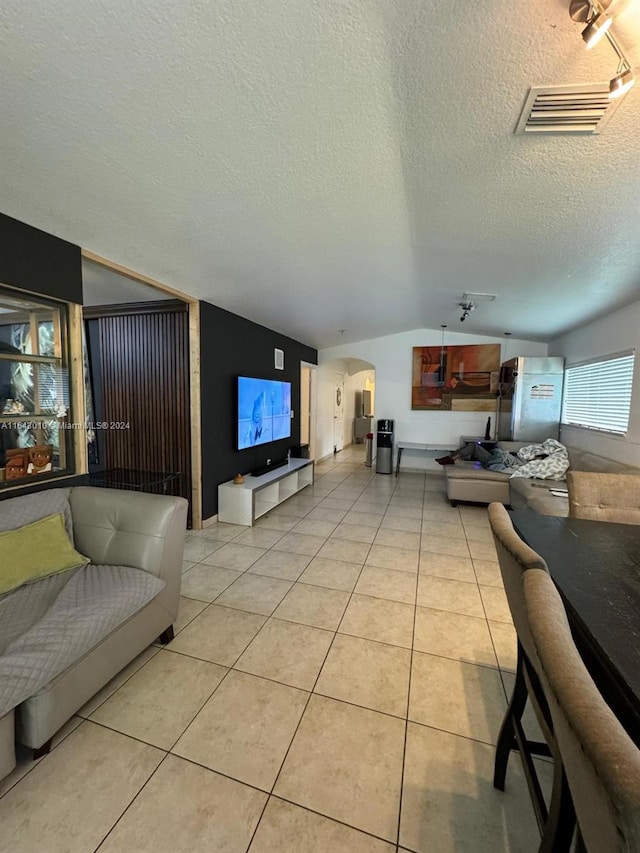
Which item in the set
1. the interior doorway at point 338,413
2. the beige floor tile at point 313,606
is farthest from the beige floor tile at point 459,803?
the interior doorway at point 338,413

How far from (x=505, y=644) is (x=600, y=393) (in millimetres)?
3310

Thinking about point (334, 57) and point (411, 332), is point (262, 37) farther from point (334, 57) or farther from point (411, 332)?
point (411, 332)

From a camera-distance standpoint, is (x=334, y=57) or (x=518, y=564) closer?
(x=518, y=564)

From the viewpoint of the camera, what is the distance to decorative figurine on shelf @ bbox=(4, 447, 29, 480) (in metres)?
2.06

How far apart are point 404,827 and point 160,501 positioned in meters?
1.69

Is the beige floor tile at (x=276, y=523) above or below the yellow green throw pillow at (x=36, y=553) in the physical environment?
below

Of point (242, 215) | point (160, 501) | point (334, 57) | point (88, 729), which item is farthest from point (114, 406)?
point (334, 57)

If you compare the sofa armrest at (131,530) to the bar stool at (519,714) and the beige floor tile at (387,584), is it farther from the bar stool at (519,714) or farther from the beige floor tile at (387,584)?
the bar stool at (519,714)

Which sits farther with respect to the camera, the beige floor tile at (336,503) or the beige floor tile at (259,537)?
the beige floor tile at (336,503)

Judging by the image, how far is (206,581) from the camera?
2.66m

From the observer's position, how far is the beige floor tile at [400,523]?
382 cm

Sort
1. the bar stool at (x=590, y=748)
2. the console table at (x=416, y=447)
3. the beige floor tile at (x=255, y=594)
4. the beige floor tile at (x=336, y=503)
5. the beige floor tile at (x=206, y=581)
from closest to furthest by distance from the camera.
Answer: the bar stool at (x=590, y=748)
the beige floor tile at (x=255, y=594)
the beige floor tile at (x=206, y=581)
the beige floor tile at (x=336, y=503)
the console table at (x=416, y=447)

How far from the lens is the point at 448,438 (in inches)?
259

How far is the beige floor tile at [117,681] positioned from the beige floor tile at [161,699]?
26mm
